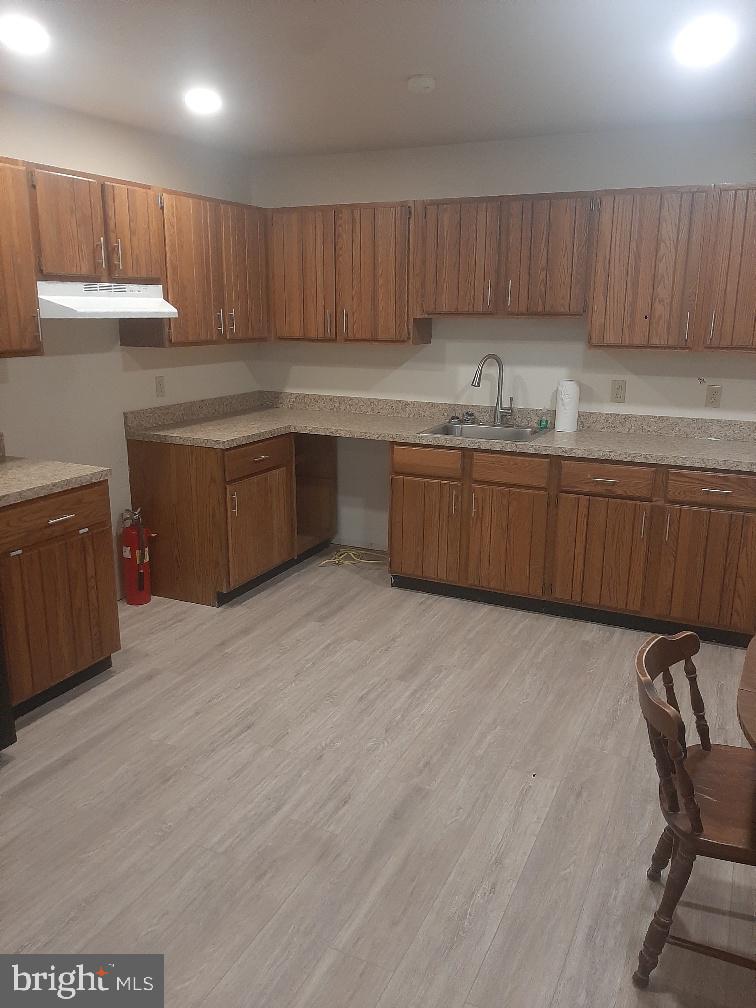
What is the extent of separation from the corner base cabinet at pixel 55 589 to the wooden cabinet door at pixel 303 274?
1.85m

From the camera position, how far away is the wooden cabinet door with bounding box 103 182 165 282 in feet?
11.5

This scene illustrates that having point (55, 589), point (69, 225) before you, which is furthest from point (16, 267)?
point (55, 589)

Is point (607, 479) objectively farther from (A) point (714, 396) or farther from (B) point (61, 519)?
(B) point (61, 519)

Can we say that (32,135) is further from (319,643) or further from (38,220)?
(319,643)

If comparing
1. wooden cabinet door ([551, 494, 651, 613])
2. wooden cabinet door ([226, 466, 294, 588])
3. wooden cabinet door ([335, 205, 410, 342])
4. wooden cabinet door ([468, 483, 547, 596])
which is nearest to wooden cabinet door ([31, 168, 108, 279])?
wooden cabinet door ([226, 466, 294, 588])

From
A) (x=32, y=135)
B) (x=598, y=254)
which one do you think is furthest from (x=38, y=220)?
(x=598, y=254)

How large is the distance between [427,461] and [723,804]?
8.39 feet

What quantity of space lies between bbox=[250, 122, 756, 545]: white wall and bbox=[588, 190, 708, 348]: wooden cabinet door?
0.83 ft

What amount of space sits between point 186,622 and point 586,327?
2643 mm

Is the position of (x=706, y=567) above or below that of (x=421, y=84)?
below

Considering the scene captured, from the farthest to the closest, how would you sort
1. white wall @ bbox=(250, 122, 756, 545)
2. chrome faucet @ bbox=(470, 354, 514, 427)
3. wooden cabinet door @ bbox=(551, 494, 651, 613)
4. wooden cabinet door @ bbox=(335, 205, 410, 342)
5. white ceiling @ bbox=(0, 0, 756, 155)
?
chrome faucet @ bbox=(470, 354, 514, 427)
wooden cabinet door @ bbox=(335, 205, 410, 342)
white wall @ bbox=(250, 122, 756, 545)
wooden cabinet door @ bbox=(551, 494, 651, 613)
white ceiling @ bbox=(0, 0, 756, 155)

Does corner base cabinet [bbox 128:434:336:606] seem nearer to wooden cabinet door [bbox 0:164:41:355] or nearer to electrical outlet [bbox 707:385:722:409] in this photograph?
wooden cabinet door [bbox 0:164:41:355]

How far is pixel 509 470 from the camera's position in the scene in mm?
3908

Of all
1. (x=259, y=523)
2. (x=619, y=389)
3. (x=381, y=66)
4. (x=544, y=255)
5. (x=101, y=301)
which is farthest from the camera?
(x=259, y=523)
